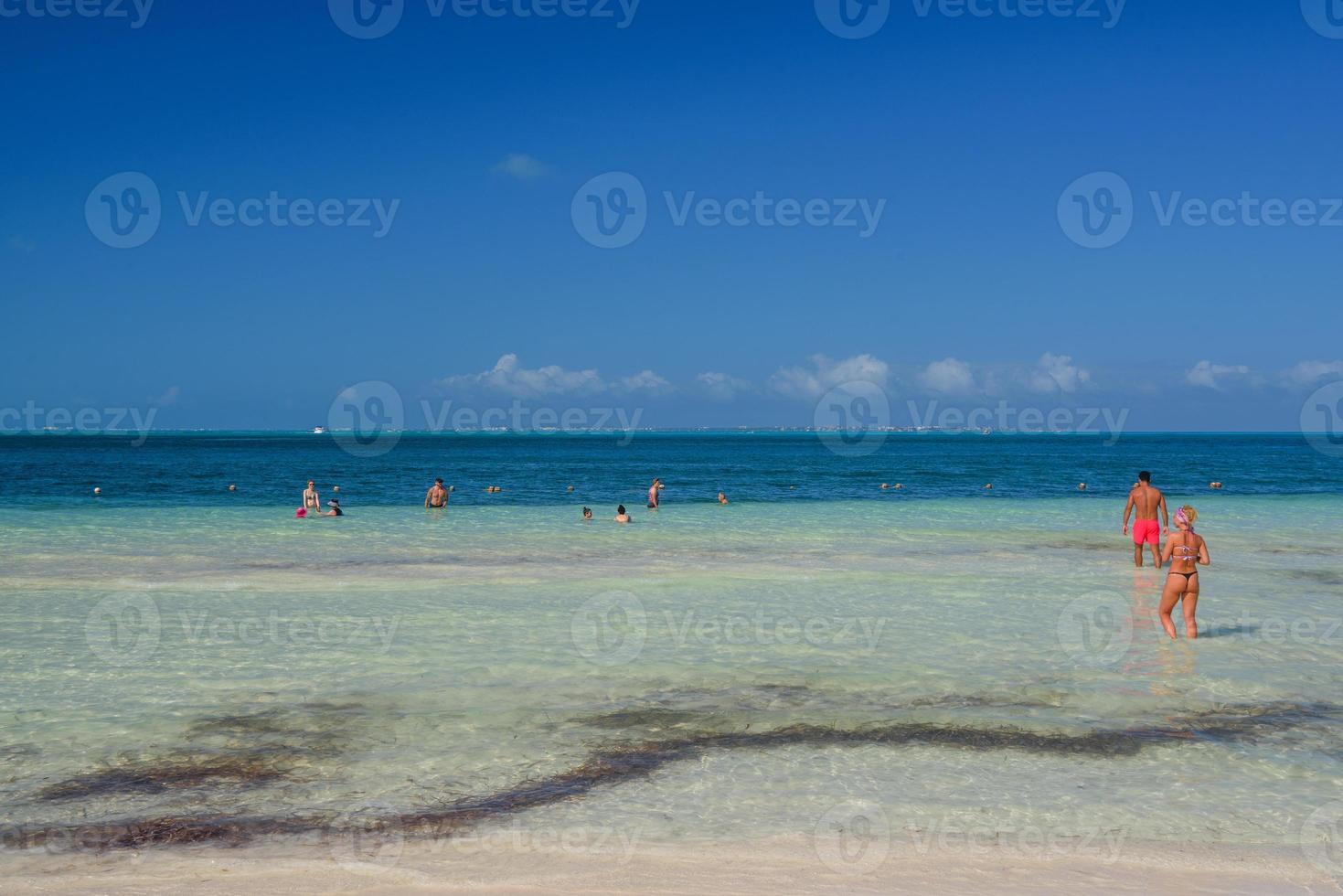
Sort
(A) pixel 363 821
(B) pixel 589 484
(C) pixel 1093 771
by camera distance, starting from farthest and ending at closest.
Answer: (B) pixel 589 484 → (C) pixel 1093 771 → (A) pixel 363 821

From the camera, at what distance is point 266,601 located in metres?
17.6

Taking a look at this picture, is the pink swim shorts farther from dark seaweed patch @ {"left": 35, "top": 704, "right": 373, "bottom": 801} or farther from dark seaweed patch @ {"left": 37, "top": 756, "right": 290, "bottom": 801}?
dark seaweed patch @ {"left": 37, "top": 756, "right": 290, "bottom": 801}

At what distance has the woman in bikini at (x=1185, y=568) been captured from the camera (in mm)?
13594

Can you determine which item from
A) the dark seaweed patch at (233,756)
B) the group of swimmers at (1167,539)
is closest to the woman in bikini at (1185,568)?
the group of swimmers at (1167,539)

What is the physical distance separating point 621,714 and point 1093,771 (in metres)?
4.64

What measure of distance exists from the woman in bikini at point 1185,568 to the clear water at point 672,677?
44 cm

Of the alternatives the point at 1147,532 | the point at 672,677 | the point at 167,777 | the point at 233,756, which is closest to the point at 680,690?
the point at 672,677

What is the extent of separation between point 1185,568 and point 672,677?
7720mm

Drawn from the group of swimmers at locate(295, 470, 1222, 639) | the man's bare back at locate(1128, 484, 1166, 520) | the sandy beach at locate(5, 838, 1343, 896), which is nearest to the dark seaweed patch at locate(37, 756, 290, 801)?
the sandy beach at locate(5, 838, 1343, 896)

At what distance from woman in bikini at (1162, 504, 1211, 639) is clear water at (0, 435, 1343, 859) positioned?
0.44 metres

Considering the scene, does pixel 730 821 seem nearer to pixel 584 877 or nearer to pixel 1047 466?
pixel 584 877

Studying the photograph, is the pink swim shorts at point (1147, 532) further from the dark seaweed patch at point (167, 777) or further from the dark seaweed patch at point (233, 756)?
the dark seaweed patch at point (167, 777)

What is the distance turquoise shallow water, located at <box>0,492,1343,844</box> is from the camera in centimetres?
788

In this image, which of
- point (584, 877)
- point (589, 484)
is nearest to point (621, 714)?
point (584, 877)
